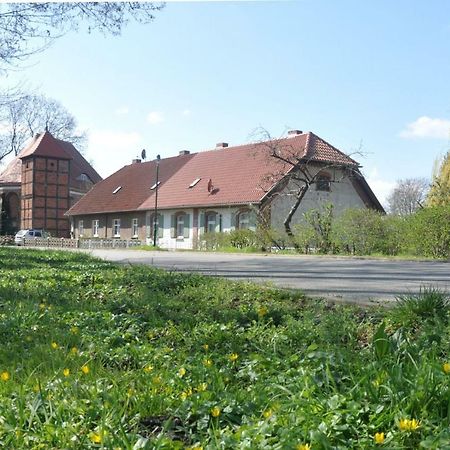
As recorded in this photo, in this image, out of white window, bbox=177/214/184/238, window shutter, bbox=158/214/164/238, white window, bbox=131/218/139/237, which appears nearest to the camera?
white window, bbox=177/214/184/238

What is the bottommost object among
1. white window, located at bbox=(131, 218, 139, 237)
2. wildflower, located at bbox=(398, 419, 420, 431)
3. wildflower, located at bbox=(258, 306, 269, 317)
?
wildflower, located at bbox=(398, 419, 420, 431)

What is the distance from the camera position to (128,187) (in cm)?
4828

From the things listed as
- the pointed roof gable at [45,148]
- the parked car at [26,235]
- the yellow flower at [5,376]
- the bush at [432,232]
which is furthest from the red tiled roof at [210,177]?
the yellow flower at [5,376]

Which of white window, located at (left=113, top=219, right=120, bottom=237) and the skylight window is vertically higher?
the skylight window

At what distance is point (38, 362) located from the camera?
4.27 metres

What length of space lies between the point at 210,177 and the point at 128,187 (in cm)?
1009

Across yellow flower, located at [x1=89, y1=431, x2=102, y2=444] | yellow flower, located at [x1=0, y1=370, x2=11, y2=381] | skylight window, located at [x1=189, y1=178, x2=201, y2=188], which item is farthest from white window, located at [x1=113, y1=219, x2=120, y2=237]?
yellow flower, located at [x1=89, y1=431, x2=102, y2=444]

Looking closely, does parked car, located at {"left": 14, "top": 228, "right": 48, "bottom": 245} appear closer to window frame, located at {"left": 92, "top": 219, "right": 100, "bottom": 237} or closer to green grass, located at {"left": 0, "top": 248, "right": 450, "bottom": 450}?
window frame, located at {"left": 92, "top": 219, "right": 100, "bottom": 237}

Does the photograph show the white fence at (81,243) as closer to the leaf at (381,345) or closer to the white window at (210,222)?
the white window at (210,222)

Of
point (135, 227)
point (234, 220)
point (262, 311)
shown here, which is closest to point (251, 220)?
point (234, 220)

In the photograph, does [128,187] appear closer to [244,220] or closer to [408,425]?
[244,220]

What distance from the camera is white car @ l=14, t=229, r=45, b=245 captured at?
4947 cm

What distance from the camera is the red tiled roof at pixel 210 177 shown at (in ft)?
113

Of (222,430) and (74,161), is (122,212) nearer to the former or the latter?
(74,161)
